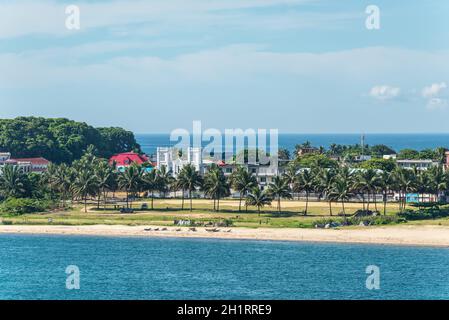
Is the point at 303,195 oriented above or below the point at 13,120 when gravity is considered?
below

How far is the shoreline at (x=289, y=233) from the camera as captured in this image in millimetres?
83812

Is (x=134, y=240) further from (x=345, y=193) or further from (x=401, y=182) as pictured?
(x=401, y=182)

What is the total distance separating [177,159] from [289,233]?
58.3 metres

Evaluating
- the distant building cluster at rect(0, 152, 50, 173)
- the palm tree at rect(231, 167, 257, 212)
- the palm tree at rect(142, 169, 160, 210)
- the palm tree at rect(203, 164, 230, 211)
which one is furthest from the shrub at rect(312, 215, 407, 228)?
the distant building cluster at rect(0, 152, 50, 173)

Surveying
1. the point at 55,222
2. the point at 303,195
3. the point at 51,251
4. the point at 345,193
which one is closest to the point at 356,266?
the point at 345,193

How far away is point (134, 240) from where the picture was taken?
8638cm

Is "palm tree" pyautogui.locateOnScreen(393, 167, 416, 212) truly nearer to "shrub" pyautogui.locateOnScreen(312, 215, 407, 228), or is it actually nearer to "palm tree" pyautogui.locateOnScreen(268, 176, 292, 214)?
"shrub" pyautogui.locateOnScreen(312, 215, 407, 228)

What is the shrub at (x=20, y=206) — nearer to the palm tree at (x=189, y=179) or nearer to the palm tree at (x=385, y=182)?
the palm tree at (x=189, y=179)

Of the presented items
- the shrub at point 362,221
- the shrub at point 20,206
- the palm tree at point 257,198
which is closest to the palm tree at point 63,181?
the shrub at point 20,206

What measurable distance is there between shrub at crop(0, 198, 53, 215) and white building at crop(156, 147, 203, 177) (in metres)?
33.1

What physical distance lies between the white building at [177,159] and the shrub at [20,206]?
33097 mm

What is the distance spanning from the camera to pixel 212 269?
234 ft

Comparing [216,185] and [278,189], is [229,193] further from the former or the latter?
[278,189]
